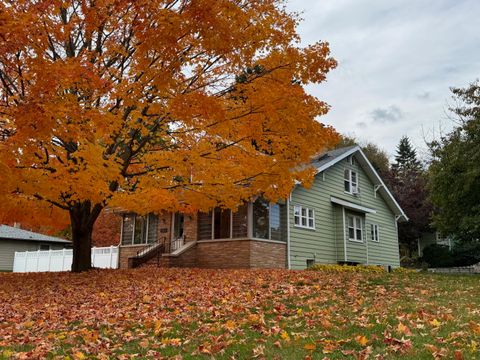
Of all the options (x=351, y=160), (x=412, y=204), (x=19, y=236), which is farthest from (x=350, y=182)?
(x=19, y=236)

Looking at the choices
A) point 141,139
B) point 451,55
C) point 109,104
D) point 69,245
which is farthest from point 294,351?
point 69,245

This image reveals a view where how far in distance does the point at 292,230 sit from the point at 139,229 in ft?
27.1

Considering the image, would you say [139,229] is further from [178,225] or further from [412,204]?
[412,204]

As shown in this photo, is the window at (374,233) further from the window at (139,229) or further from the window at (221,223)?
the window at (139,229)

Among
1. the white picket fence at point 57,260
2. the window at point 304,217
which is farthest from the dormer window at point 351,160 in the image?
the white picket fence at point 57,260

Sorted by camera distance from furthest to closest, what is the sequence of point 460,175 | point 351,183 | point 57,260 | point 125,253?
point 57,260 → point 351,183 → point 125,253 → point 460,175

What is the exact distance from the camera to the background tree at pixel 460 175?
17.3 m

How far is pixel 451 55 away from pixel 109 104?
11279 millimetres

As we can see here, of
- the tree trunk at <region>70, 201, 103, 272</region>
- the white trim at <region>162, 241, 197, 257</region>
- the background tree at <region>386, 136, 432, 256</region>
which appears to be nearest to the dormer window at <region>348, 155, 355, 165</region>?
the white trim at <region>162, 241, 197, 257</region>

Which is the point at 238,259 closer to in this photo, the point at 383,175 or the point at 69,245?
the point at 69,245

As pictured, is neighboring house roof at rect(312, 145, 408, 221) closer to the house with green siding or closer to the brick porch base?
the house with green siding

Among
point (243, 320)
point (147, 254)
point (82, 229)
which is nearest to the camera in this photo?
point (243, 320)

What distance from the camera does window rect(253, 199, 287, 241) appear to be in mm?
18984

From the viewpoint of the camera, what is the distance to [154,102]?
422 inches
